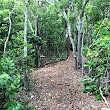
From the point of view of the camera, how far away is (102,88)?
8.54 meters

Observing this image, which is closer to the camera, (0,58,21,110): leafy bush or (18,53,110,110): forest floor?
(0,58,21,110): leafy bush

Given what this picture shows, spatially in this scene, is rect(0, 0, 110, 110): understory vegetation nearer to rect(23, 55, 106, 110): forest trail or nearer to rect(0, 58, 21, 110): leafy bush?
rect(0, 58, 21, 110): leafy bush

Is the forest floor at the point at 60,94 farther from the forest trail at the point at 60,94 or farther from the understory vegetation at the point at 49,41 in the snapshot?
the understory vegetation at the point at 49,41

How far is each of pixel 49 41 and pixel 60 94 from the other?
10312 mm

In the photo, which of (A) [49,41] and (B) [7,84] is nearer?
(B) [7,84]

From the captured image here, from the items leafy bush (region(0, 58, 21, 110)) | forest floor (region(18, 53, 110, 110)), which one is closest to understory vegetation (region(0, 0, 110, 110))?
leafy bush (region(0, 58, 21, 110))

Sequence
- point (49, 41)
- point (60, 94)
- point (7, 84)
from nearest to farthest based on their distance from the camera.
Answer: point (7, 84), point (60, 94), point (49, 41)

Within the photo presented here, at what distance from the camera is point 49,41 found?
18531mm

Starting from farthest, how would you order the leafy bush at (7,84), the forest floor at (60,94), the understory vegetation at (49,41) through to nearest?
the forest floor at (60,94), the understory vegetation at (49,41), the leafy bush at (7,84)

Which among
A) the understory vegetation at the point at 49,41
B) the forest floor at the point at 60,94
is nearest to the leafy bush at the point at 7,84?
the understory vegetation at the point at 49,41

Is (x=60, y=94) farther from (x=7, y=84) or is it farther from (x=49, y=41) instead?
(x=49, y=41)

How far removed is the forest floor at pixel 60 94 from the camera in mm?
7603

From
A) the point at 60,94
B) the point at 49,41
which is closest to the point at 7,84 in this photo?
the point at 60,94

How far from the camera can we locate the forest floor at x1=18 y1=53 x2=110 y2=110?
7.60 metres
